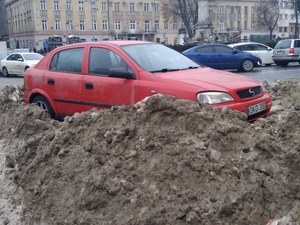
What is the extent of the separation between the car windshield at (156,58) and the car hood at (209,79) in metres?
0.23

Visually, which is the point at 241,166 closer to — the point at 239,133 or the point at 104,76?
the point at 239,133

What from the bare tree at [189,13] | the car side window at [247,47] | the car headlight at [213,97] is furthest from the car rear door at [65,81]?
the bare tree at [189,13]

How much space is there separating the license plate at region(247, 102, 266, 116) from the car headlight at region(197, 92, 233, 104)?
0.41 m

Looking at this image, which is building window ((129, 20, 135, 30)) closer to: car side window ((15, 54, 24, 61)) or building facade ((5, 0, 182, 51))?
building facade ((5, 0, 182, 51))

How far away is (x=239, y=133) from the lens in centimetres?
404

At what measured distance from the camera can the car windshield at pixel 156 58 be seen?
6211mm

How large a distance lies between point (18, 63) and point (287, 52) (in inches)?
568

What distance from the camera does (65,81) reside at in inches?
270

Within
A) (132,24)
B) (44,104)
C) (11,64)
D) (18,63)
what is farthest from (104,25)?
(44,104)

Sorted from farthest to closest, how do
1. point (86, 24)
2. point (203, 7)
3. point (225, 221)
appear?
point (86, 24) → point (203, 7) → point (225, 221)

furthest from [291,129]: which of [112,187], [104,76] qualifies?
[104,76]

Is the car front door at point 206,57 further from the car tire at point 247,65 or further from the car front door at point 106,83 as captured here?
the car front door at point 106,83

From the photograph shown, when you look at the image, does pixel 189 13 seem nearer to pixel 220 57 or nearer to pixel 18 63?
pixel 18 63

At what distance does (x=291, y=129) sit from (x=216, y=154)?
154 cm
